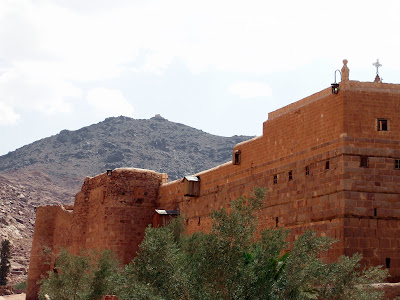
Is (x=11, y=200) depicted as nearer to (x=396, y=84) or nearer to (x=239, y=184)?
(x=239, y=184)

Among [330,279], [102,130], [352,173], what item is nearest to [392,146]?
[352,173]

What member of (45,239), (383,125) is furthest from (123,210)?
(383,125)

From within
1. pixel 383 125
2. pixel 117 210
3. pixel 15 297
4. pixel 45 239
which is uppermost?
pixel 383 125

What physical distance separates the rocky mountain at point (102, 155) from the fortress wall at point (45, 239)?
4218 centimetres

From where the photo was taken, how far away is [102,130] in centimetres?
11388

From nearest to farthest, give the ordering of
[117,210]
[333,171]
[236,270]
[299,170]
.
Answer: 1. [236,270]
2. [333,171]
3. [299,170]
4. [117,210]

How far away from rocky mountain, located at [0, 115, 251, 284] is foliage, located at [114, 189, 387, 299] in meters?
66.2

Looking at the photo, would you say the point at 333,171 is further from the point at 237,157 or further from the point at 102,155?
the point at 102,155

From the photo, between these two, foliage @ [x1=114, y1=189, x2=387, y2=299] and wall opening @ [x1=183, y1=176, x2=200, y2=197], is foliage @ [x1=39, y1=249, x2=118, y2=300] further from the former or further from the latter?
foliage @ [x1=114, y1=189, x2=387, y2=299]

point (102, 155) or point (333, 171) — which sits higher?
point (102, 155)

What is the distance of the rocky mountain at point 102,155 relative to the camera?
89.2 m

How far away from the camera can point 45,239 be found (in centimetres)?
3559

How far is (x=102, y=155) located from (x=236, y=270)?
91190 mm

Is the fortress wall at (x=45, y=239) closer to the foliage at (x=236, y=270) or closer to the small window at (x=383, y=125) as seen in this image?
the small window at (x=383, y=125)
